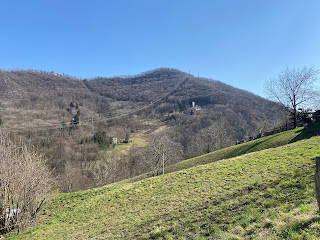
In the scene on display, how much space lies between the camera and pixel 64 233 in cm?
1140

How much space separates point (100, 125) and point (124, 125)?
21.0m

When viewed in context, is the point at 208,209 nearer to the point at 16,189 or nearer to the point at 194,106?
the point at 16,189

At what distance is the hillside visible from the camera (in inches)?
2457

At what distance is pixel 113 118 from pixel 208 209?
13015 cm

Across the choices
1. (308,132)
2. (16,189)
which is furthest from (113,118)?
(16,189)

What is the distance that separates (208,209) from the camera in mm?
8602

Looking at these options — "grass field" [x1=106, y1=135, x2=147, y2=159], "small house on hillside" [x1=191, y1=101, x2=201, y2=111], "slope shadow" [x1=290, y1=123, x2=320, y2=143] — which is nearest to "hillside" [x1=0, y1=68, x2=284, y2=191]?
"grass field" [x1=106, y1=135, x2=147, y2=159]

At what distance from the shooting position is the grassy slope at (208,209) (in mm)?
5750

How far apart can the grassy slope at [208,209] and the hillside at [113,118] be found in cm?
2501

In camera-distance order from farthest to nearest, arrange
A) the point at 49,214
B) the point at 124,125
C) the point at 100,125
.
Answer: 1. the point at 124,125
2. the point at 100,125
3. the point at 49,214

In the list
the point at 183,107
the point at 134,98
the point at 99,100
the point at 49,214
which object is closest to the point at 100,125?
the point at 99,100

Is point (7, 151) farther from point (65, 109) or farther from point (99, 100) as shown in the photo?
point (99, 100)

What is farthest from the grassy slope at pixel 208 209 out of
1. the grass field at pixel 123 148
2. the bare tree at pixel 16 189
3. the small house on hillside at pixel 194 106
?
the small house on hillside at pixel 194 106

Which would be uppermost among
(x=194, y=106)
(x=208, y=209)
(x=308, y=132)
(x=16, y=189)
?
(x=194, y=106)
